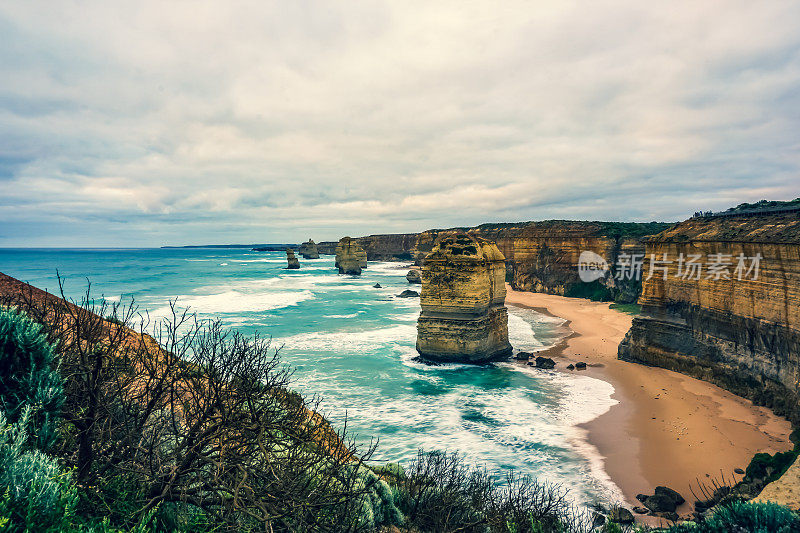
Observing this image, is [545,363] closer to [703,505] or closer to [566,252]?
[703,505]

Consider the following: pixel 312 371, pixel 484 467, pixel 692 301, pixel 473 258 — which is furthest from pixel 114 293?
pixel 692 301

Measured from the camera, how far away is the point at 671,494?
1093cm

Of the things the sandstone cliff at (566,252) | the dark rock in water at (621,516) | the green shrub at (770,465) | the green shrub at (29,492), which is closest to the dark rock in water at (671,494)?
the dark rock in water at (621,516)

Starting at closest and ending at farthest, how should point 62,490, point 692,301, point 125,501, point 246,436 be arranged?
1. point 62,490
2. point 125,501
3. point 246,436
4. point 692,301

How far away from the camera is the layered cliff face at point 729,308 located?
1520 centimetres

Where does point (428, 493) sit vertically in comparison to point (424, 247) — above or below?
below

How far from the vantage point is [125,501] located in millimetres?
4574

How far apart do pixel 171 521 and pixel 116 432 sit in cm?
170

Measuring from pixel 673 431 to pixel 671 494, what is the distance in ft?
17.1

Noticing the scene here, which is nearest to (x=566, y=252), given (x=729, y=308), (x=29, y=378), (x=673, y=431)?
(x=729, y=308)

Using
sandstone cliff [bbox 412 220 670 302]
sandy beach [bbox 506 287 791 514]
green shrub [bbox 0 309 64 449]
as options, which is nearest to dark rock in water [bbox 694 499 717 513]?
sandy beach [bbox 506 287 791 514]

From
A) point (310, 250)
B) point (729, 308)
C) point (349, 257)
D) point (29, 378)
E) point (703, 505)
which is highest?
point (310, 250)

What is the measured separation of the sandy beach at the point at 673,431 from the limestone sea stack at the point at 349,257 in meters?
71.4

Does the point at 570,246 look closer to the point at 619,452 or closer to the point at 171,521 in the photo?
the point at 619,452
